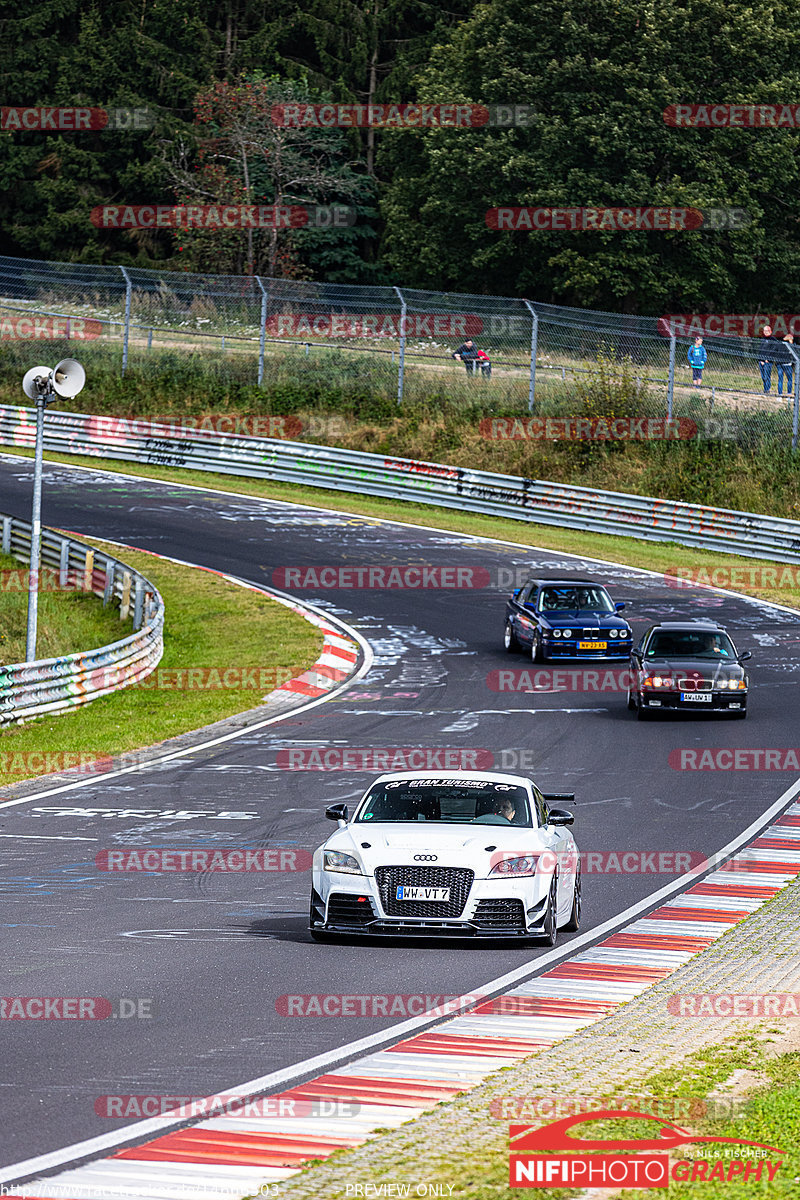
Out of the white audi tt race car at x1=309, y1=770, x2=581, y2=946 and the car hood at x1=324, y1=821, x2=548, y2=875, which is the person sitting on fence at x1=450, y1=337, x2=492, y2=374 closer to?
the car hood at x1=324, y1=821, x2=548, y2=875

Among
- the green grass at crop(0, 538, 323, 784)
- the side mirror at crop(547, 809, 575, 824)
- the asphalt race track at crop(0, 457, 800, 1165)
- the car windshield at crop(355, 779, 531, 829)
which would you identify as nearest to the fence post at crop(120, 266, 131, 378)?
the green grass at crop(0, 538, 323, 784)

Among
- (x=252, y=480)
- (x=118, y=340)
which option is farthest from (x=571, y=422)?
(x=118, y=340)

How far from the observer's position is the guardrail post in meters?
30.1

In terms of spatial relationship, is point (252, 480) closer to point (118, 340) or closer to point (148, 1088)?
point (118, 340)

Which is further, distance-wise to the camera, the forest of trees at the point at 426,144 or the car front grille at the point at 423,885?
the forest of trees at the point at 426,144

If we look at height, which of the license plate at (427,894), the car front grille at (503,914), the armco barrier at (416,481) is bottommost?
the car front grille at (503,914)

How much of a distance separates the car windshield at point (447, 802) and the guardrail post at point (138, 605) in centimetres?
1766

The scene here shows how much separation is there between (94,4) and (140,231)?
40.0 ft

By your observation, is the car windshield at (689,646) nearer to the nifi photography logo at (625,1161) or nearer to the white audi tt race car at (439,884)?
the white audi tt race car at (439,884)

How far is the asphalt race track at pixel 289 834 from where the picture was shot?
852 centimetres

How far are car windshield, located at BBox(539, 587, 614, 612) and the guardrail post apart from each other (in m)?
7.22

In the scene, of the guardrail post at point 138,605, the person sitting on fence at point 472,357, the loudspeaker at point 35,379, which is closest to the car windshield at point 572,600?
the guardrail post at point 138,605

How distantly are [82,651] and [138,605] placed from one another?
8.21 ft

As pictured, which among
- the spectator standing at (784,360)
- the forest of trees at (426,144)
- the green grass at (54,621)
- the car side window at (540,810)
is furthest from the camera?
the forest of trees at (426,144)
